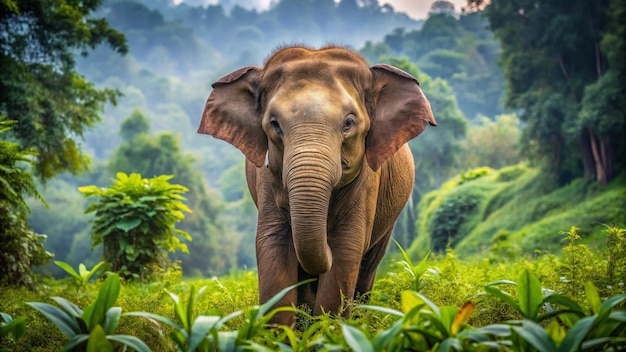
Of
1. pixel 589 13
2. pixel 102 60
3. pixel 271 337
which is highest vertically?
pixel 102 60

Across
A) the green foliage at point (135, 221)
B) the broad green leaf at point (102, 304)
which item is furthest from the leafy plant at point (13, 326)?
the green foliage at point (135, 221)

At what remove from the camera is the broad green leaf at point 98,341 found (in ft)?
10.9

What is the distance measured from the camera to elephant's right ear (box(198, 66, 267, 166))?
5422 millimetres

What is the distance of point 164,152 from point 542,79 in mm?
32581

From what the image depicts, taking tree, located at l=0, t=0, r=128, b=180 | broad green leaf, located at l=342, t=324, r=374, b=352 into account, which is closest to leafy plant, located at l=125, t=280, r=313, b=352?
broad green leaf, located at l=342, t=324, r=374, b=352

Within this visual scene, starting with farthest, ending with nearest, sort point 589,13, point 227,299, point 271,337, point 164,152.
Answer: point 164,152 → point 589,13 → point 227,299 → point 271,337

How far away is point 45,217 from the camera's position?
211 ft

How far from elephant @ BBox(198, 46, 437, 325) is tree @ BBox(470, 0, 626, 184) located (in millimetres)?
17244

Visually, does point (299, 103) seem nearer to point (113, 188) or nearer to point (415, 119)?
point (415, 119)

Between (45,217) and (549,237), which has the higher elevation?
(45,217)

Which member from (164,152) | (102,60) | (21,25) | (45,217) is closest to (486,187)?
(21,25)

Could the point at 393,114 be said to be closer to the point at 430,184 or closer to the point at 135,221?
the point at 135,221

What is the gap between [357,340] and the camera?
3.12m

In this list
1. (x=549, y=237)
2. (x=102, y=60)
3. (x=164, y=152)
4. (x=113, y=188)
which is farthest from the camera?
(x=102, y=60)
